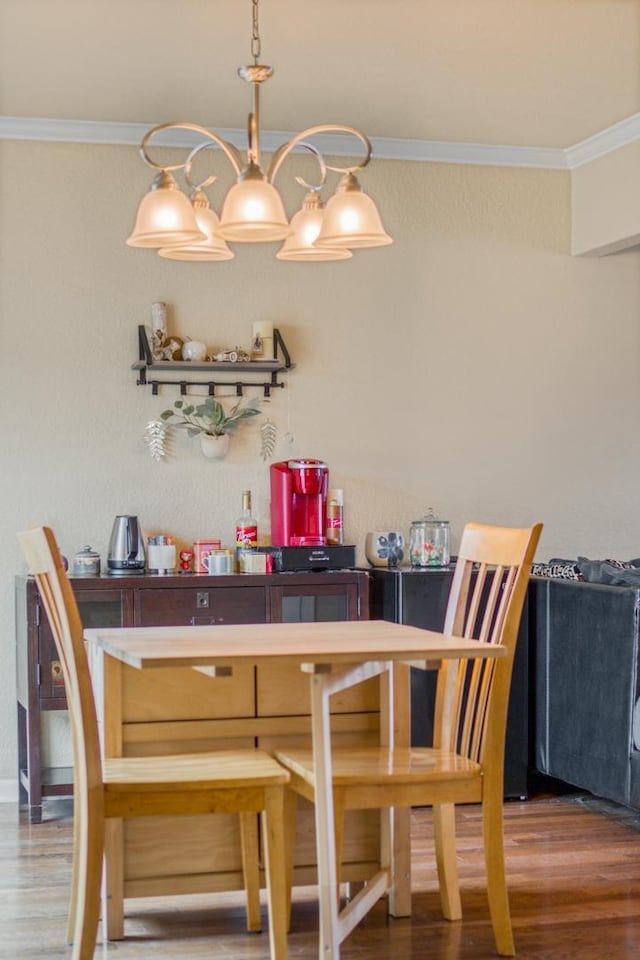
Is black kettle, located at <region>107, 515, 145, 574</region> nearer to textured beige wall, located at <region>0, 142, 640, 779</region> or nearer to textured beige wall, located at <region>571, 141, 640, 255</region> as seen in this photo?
textured beige wall, located at <region>0, 142, 640, 779</region>

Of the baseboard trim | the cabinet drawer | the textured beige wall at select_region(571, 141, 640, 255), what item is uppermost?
the textured beige wall at select_region(571, 141, 640, 255)

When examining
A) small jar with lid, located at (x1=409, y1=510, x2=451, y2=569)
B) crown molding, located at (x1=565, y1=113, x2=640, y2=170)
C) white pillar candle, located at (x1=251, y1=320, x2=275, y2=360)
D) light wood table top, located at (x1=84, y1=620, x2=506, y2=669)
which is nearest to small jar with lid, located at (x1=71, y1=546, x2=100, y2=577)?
Answer: white pillar candle, located at (x1=251, y1=320, x2=275, y2=360)

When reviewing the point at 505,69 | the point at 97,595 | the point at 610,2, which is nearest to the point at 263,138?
the point at 505,69

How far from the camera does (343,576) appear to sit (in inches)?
184

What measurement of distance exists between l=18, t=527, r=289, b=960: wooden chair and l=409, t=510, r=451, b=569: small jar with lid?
7.00 ft

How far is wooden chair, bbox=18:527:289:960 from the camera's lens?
2.69 m

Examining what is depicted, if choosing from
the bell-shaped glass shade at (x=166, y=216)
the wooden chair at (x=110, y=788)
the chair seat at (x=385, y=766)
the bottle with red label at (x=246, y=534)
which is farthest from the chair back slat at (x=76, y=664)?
the bottle with red label at (x=246, y=534)

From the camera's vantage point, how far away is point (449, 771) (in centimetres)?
284

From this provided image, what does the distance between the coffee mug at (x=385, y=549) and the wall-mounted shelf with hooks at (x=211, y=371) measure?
737mm

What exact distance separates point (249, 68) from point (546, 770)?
9.01 feet

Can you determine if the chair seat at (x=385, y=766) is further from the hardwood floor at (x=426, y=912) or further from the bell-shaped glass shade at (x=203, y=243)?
the bell-shaped glass shade at (x=203, y=243)

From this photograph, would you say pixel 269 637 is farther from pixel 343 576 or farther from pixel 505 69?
pixel 505 69

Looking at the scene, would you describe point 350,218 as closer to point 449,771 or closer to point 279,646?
point 279,646

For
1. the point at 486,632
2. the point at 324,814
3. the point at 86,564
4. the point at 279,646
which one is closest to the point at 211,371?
the point at 86,564
